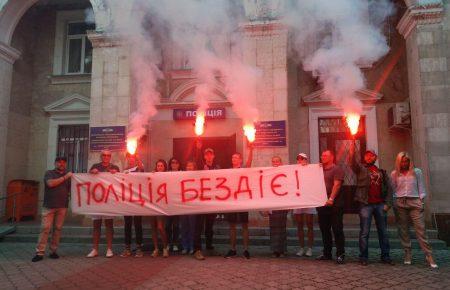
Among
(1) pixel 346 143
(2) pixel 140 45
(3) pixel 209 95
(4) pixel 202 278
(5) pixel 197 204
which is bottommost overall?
(4) pixel 202 278

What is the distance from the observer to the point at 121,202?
23.1 ft

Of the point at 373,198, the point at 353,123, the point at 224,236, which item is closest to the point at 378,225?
the point at 373,198

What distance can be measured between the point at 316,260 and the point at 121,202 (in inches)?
144

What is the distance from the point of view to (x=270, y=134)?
30.5ft

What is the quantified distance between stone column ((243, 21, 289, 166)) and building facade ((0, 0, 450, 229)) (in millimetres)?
25

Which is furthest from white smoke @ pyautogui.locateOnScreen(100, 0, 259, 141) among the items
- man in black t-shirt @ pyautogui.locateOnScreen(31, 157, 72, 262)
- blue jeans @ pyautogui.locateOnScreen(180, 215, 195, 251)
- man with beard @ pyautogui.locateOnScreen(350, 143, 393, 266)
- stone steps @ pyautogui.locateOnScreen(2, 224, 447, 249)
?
man with beard @ pyautogui.locateOnScreen(350, 143, 393, 266)

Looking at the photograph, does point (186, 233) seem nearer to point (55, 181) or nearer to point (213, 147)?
point (55, 181)

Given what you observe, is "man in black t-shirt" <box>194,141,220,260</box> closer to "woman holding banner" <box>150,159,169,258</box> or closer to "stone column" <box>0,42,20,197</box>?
"woman holding banner" <box>150,159,169,258</box>

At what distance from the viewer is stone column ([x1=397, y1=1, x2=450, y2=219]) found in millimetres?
8648

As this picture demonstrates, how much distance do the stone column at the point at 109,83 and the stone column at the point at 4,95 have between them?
325 cm

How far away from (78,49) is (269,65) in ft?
23.8

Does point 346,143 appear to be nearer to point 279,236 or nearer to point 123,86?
point 279,236

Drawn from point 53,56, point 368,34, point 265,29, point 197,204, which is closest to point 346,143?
point 368,34

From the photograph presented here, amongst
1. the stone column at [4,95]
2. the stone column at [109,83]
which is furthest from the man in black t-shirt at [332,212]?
the stone column at [4,95]
